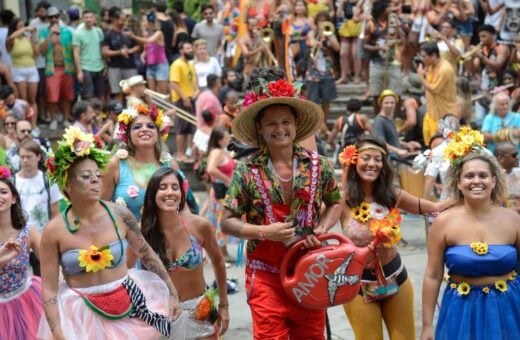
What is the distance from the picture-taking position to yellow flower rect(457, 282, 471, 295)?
5480 millimetres

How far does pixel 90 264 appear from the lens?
538 cm

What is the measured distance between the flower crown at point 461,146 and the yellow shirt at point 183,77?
10128mm

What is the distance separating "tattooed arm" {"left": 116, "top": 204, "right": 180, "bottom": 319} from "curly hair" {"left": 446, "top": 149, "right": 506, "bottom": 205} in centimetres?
178

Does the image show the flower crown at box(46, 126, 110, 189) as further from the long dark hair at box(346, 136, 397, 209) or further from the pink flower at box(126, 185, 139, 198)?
the long dark hair at box(346, 136, 397, 209)

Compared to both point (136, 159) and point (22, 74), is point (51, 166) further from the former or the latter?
point (22, 74)

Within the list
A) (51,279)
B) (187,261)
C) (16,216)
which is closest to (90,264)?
(51,279)

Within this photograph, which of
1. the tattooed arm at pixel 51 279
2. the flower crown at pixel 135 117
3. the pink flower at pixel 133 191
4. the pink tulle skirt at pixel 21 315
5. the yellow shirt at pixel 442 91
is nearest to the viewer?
the tattooed arm at pixel 51 279

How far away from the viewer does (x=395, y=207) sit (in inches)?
255

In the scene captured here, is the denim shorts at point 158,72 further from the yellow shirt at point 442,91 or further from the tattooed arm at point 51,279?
the tattooed arm at point 51,279

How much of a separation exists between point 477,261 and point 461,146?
0.71 m

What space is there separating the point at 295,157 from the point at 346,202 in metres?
1.06

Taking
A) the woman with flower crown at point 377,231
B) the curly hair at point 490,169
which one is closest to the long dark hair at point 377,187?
the woman with flower crown at point 377,231

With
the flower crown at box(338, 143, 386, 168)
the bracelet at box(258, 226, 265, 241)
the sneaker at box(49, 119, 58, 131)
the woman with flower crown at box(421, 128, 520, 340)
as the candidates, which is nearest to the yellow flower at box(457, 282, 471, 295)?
the woman with flower crown at box(421, 128, 520, 340)

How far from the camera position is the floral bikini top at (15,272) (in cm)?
641
